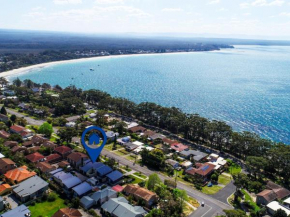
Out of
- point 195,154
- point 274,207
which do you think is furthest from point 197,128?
point 274,207

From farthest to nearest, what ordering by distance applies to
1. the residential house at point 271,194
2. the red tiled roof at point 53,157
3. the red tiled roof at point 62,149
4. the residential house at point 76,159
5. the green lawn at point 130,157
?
the green lawn at point 130,157 → the red tiled roof at point 62,149 → the red tiled roof at point 53,157 → the residential house at point 76,159 → the residential house at point 271,194

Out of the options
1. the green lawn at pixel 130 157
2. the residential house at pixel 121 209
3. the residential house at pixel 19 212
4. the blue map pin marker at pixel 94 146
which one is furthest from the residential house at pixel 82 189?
the green lawn at pixel 130 157

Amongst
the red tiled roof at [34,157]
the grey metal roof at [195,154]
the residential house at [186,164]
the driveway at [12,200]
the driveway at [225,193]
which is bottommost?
the driveway at [225,193]

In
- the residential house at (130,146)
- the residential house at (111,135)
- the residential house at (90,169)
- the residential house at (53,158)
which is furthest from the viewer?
the residential house at (111,135)

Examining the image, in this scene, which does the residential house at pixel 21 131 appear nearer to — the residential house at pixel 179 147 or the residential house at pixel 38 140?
the residential house at pixel 38 140

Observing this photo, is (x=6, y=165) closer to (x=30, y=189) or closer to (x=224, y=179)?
(x=30, y=189)

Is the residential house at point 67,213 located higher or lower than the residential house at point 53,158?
higher

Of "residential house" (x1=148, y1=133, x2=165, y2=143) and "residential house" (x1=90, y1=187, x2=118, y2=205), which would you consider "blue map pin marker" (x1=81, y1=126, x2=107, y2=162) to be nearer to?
"residential house" (x1=90, y1=187, x2=118, y2=205)
